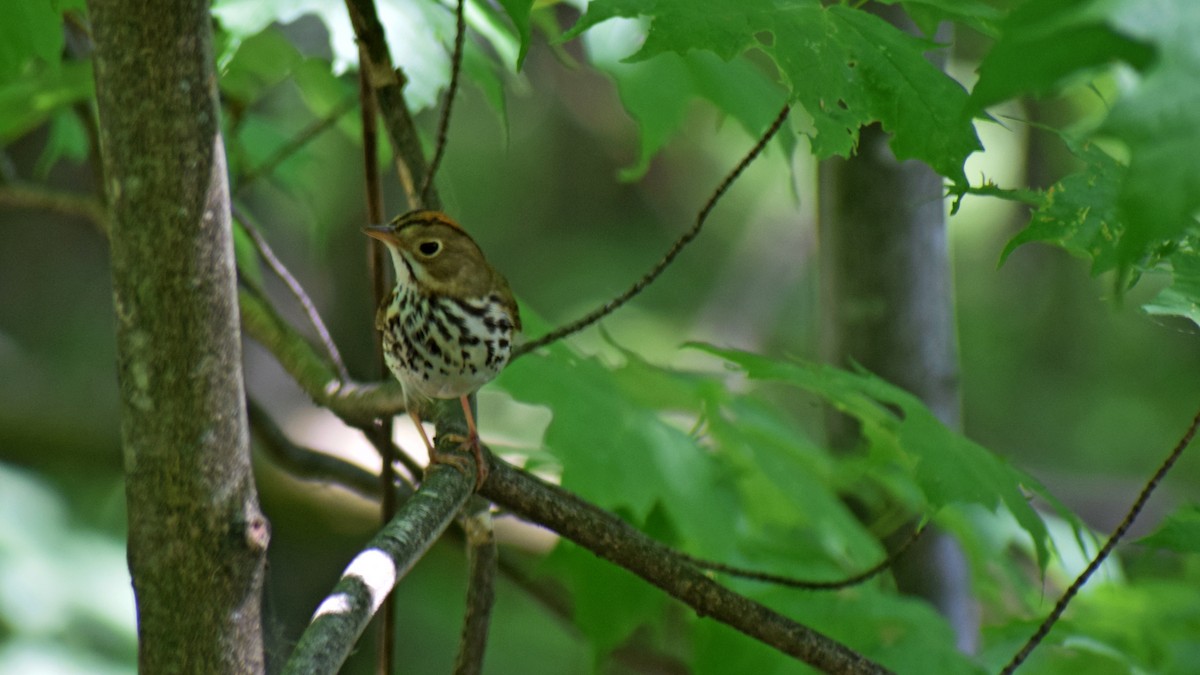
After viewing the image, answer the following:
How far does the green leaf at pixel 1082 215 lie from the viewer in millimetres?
961

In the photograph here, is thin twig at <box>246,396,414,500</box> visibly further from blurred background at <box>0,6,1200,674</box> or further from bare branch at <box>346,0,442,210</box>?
bare branch at <box>346,0,442,210</box>

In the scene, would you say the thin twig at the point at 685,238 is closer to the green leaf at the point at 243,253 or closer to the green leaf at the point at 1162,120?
the green leaf at the point at 1162,120

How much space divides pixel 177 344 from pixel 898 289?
127 cm

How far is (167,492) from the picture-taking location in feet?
3.00

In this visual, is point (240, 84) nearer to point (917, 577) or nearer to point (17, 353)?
point (917, 577)

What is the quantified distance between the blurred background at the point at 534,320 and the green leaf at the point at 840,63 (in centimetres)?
7

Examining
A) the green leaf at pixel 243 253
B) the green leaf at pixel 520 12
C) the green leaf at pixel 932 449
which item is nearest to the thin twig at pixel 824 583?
the green leaf at pixel 932 449

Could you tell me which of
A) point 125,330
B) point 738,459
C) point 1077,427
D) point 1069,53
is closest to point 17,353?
point 738,459

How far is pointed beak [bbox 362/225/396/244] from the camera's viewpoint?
1.46 metres

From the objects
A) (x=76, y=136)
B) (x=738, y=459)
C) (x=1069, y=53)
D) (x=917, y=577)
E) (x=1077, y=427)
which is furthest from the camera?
(x=1077, y=427)

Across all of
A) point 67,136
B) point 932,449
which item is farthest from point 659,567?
point 67,136

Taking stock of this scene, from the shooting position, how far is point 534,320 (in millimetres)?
1698

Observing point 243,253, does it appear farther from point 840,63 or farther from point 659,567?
point 840,63

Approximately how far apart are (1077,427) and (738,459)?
606cm
